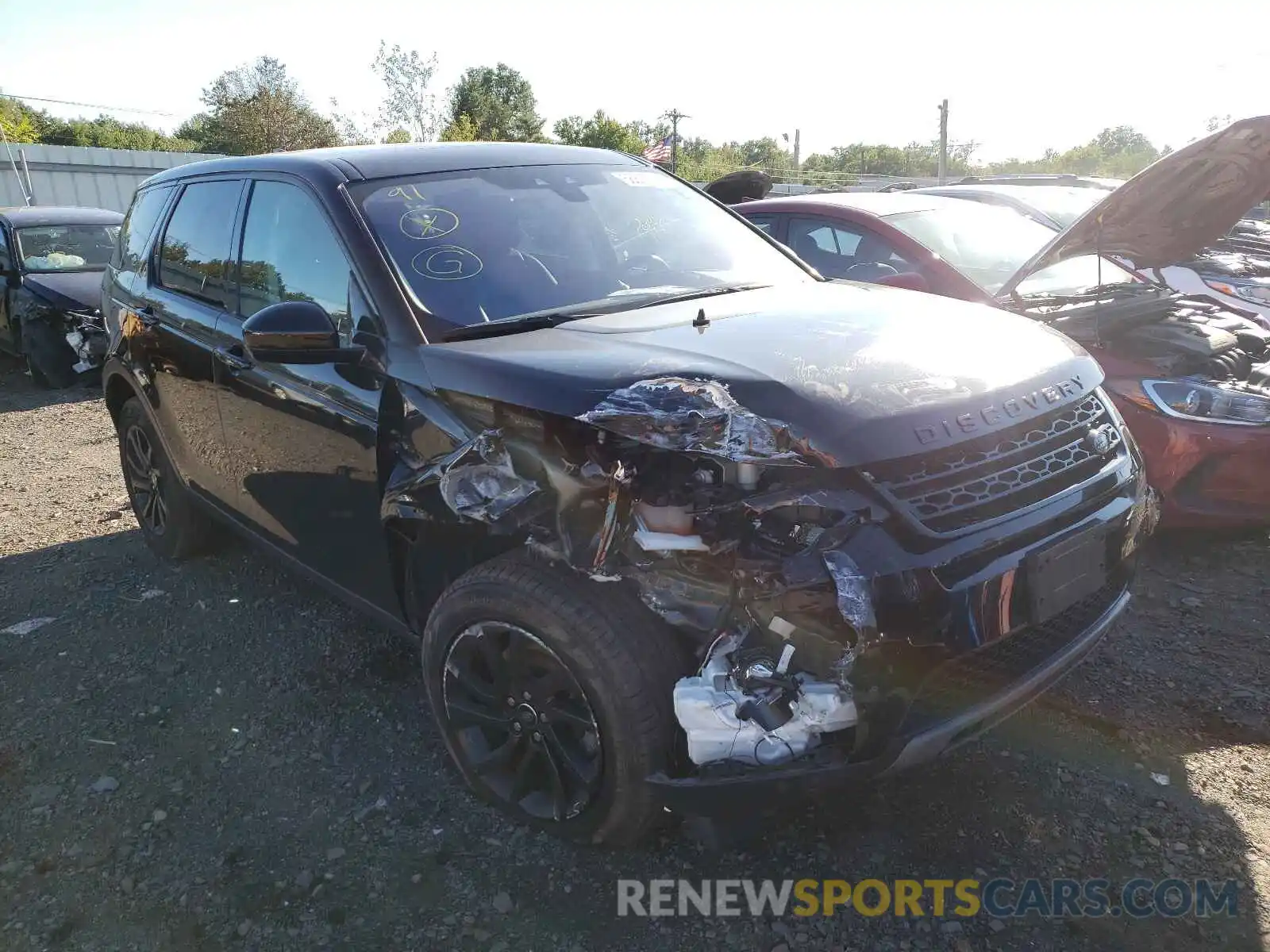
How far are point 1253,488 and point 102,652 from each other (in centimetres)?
484

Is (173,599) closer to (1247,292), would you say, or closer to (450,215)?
(450,215)

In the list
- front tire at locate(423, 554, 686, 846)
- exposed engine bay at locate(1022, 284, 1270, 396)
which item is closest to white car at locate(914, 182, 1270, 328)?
exposed engine bay at locate(1022, 284, 1270, 396)

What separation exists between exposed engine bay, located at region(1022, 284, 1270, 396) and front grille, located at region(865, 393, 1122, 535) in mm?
1915

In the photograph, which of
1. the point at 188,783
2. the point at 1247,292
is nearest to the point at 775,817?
the point at 188,783

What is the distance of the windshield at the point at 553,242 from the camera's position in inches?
111

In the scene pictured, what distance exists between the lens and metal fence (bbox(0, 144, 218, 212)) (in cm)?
2283

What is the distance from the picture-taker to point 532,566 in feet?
7.50

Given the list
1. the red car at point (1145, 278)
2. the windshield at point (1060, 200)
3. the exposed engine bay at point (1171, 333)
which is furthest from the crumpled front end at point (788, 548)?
the windshield at point (1060, 200)

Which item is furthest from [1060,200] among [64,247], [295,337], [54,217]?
[54,217]

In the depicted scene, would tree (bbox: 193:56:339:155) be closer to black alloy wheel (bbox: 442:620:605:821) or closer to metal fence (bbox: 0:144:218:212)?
metal fence (bbox: 0:144:218:212)

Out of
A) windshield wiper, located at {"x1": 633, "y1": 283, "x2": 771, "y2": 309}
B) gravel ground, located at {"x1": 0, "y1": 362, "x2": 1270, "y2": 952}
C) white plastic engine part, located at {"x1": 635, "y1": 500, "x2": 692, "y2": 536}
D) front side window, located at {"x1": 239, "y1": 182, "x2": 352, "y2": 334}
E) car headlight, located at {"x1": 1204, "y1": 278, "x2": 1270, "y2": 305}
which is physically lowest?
gravel ground, located at {"x1": 0, "y1": 362, "x2": 1270, "y2": 952}

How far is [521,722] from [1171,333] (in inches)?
139

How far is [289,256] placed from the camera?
3.18 metres

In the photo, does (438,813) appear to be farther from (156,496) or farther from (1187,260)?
(1187,260)
